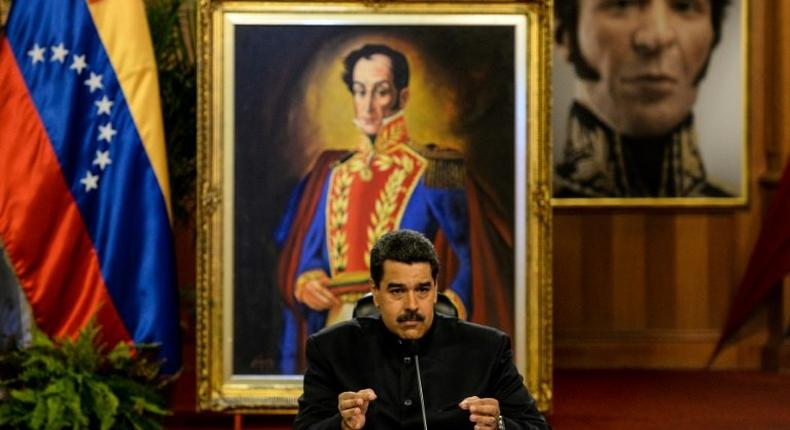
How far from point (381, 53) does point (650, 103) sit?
296cm

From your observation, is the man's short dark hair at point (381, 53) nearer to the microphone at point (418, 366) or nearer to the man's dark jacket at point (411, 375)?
the man's dark jacket at point (411, 375)

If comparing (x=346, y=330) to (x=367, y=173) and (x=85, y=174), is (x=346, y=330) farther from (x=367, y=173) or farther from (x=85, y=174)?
(x=85, y=174)

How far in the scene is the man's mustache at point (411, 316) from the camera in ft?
12.2

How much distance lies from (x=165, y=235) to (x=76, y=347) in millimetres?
673

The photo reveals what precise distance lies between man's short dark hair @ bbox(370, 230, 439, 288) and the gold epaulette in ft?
9.75

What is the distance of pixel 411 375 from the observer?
3.79 metres

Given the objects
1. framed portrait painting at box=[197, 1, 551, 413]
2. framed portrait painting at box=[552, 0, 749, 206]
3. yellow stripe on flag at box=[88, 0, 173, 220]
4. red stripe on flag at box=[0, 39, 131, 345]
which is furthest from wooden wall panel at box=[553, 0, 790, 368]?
red stripe on flag at box=[0, 39, 131, 345]

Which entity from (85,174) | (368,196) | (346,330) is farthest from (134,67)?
(346,330)

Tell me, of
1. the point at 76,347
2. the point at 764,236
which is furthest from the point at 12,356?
the point at 764,236

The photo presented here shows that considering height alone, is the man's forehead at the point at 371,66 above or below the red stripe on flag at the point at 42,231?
above

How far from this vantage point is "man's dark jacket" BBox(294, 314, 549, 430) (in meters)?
3.74

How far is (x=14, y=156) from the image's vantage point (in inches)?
→ 260

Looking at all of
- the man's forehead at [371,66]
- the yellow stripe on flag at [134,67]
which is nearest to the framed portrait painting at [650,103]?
the man's forehead at [371,66]

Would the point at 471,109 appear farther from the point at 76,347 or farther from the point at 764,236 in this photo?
the point at 764,236
